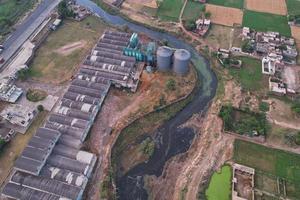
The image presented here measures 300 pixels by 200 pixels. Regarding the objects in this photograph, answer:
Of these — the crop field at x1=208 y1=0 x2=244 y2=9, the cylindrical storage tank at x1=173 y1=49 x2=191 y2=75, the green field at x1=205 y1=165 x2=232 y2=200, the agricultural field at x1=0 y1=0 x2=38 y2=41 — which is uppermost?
the crop field at x1=208 y1=0 x2=244 y2=9

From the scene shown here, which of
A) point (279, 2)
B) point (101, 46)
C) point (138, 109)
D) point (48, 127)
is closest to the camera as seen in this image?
point (48, 127)

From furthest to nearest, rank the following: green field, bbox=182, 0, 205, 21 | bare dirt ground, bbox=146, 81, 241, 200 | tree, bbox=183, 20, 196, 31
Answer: green field, bbox=182, 0, 205, 21
tree, bbox=183, 20, 196, 31
bare dirt ground, bbox=146, 81, 241, 200

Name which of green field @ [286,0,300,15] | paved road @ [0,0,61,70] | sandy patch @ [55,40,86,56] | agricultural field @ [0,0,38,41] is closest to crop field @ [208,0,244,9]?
green field @ [286,0,300,15]

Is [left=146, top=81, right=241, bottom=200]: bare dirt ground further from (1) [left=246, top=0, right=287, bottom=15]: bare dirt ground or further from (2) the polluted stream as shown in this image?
(1) [left=246, top=0, right=287, bottom=15]: bare dirt ground

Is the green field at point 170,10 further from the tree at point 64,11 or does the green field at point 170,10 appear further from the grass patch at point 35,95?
the grass patch at point 35,95

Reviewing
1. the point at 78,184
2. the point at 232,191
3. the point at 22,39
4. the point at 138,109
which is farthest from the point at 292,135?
the point at 22,39

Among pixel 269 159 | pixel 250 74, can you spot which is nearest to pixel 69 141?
pixel 269 159

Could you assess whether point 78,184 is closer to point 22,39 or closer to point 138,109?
point 138,109
